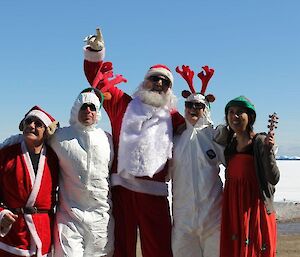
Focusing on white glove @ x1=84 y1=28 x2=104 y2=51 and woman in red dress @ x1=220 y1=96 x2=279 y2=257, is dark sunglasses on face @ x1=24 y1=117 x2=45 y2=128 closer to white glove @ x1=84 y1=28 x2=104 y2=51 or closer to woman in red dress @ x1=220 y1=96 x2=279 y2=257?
white glove @ x1=84 y1=28 x2=104 y2=51

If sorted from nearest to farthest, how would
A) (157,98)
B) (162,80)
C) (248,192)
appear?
(248,192), (157,98), (162,80)

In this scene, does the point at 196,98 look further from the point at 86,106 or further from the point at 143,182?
the point at 86,106

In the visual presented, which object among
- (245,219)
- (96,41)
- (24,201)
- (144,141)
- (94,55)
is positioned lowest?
(245,219)

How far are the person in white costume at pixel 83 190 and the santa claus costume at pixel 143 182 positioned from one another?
20 centimetres

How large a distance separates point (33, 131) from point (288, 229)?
832 cm

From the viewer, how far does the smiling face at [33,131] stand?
446 cm

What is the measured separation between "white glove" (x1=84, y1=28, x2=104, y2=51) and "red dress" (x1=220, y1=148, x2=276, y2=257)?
1.83m

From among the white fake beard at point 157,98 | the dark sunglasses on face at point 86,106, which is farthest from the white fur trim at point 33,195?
the white fake beard at point 157,98

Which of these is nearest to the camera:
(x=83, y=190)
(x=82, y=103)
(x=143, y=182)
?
(x=83, y=190)

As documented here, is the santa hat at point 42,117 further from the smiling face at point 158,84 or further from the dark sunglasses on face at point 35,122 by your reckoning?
the smiling face at point 158,84

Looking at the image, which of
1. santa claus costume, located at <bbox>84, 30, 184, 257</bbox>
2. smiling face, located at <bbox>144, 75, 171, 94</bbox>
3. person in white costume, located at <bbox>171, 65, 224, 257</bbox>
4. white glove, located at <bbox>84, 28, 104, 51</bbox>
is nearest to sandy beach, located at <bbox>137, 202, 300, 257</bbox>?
santa claus costume, located at <bbox>84, 30, 184, 257</bbox>

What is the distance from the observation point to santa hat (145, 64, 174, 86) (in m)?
5.32

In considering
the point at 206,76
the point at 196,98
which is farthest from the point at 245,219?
the point at 206,76

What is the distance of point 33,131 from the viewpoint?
176 inches
